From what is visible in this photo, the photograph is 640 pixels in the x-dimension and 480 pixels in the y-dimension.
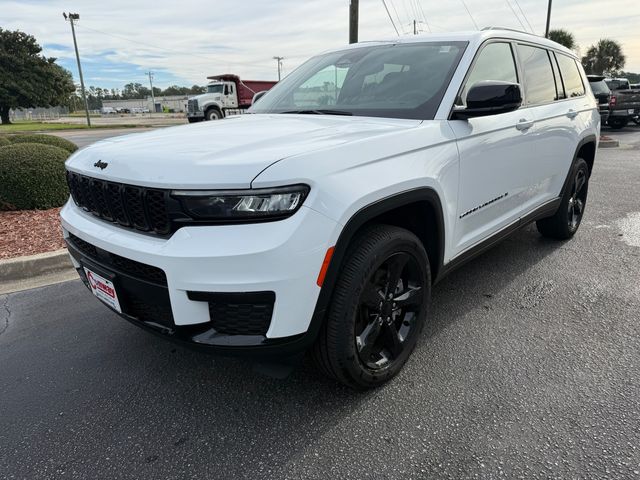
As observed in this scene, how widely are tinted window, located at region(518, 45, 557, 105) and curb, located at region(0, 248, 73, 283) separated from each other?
14.2 ft

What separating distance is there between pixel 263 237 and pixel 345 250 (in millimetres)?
419

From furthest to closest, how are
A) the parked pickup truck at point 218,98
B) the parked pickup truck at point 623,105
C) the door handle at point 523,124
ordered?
the parked pickup truck at point 218,98
the parked pickup truck at point 623,105
the door handle at point 523,124

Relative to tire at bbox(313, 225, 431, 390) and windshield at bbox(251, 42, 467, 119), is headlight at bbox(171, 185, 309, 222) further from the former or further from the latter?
windshield at bbox(251, 42, 467, 119)

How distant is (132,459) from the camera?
Result: 206cm

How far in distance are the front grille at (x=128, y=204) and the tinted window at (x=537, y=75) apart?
113 inches

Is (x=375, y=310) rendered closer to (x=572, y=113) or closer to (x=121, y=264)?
(x=121, y=264)

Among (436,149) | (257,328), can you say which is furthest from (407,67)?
(257,328)

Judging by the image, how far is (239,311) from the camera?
1874 mm

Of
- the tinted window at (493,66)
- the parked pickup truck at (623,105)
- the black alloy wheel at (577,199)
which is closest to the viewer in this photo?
the tinted window at (493,66)

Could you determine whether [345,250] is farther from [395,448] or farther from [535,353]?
[535,353]

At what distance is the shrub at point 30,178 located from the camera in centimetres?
581

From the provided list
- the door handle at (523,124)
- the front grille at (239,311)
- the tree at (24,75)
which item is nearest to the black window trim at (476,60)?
the door handle at (523,124)

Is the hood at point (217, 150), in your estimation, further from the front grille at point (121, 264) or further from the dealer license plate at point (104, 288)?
the dealer license plate at point (104, 288)

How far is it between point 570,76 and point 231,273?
4193mm
